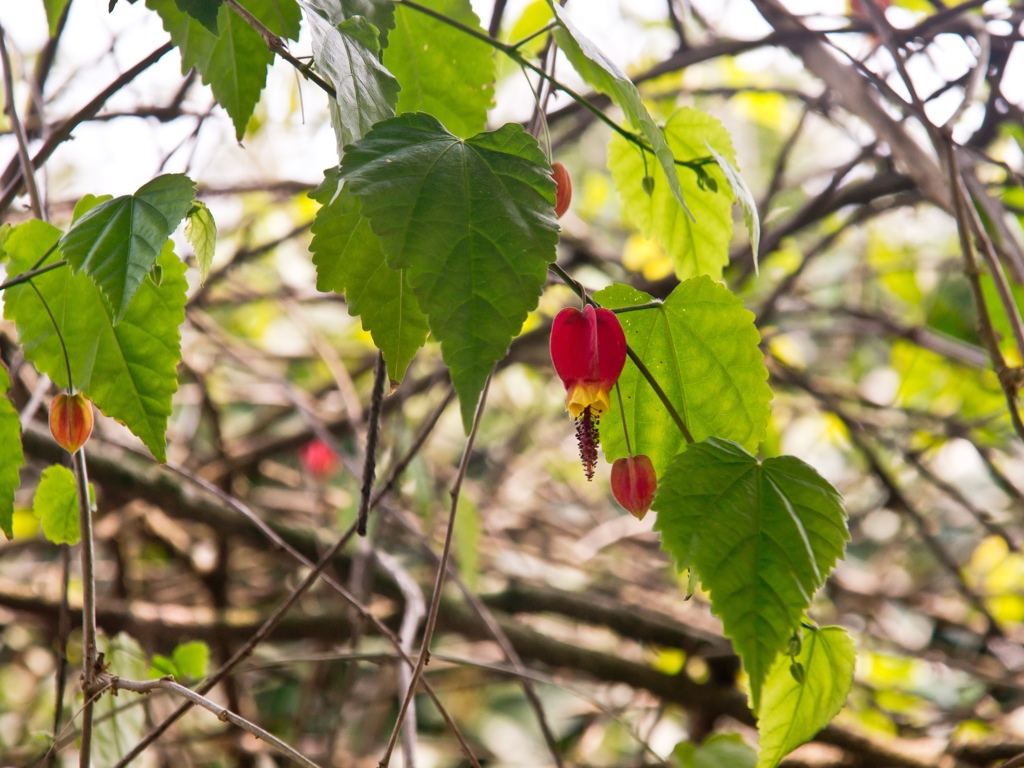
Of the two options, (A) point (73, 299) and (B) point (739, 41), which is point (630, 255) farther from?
(A) point (73, 299)

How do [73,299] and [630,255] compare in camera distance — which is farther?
[630,255]

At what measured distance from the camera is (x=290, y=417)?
2.38 m

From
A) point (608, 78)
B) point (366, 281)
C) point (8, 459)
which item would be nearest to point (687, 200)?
point (608, 78)

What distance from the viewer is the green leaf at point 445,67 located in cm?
71

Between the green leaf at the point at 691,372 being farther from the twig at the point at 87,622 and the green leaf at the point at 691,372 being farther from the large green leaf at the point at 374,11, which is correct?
the twig at the point at 87,622

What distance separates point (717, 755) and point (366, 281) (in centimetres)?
78

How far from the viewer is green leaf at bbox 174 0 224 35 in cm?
56

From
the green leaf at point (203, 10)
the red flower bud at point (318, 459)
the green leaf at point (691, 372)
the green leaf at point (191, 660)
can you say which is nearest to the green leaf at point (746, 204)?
the green leaf at point (691, 372)

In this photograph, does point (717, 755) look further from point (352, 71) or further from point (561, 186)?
point (352, 71)

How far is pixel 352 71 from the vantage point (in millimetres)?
524

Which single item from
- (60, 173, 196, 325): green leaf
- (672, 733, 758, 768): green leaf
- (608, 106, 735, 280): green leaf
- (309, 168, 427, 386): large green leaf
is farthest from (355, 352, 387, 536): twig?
(672, 733, 758, 768): green leaf

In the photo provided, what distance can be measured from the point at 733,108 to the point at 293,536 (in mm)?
1833

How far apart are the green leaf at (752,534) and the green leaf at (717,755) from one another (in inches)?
24.3

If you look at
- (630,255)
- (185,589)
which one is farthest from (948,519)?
(185,589)
